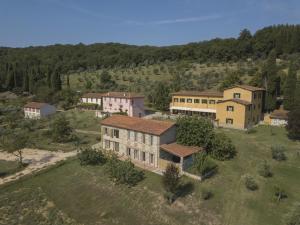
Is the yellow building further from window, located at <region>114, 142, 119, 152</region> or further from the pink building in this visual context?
window, located at <region>114, 142, 119, 152</region>

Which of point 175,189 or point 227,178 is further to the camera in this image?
point 227,178

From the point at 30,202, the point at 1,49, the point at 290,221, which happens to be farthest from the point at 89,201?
the point at 1,49

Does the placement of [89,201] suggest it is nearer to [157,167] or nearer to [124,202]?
[124,202]

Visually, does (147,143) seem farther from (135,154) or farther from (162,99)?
(162,99)

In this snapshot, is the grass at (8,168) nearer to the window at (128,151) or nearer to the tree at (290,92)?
the window at (128,151)

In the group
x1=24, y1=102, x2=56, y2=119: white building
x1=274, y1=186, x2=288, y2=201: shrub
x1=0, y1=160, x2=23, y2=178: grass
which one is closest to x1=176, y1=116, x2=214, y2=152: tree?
x1=274, y1=186, x2=288, y2=201: shrub

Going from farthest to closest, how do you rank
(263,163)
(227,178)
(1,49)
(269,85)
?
(1,49), (269,85), (263,163), (227,178)

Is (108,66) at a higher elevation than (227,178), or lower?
higher

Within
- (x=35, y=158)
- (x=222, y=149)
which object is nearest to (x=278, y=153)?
(x=222, y=149)
